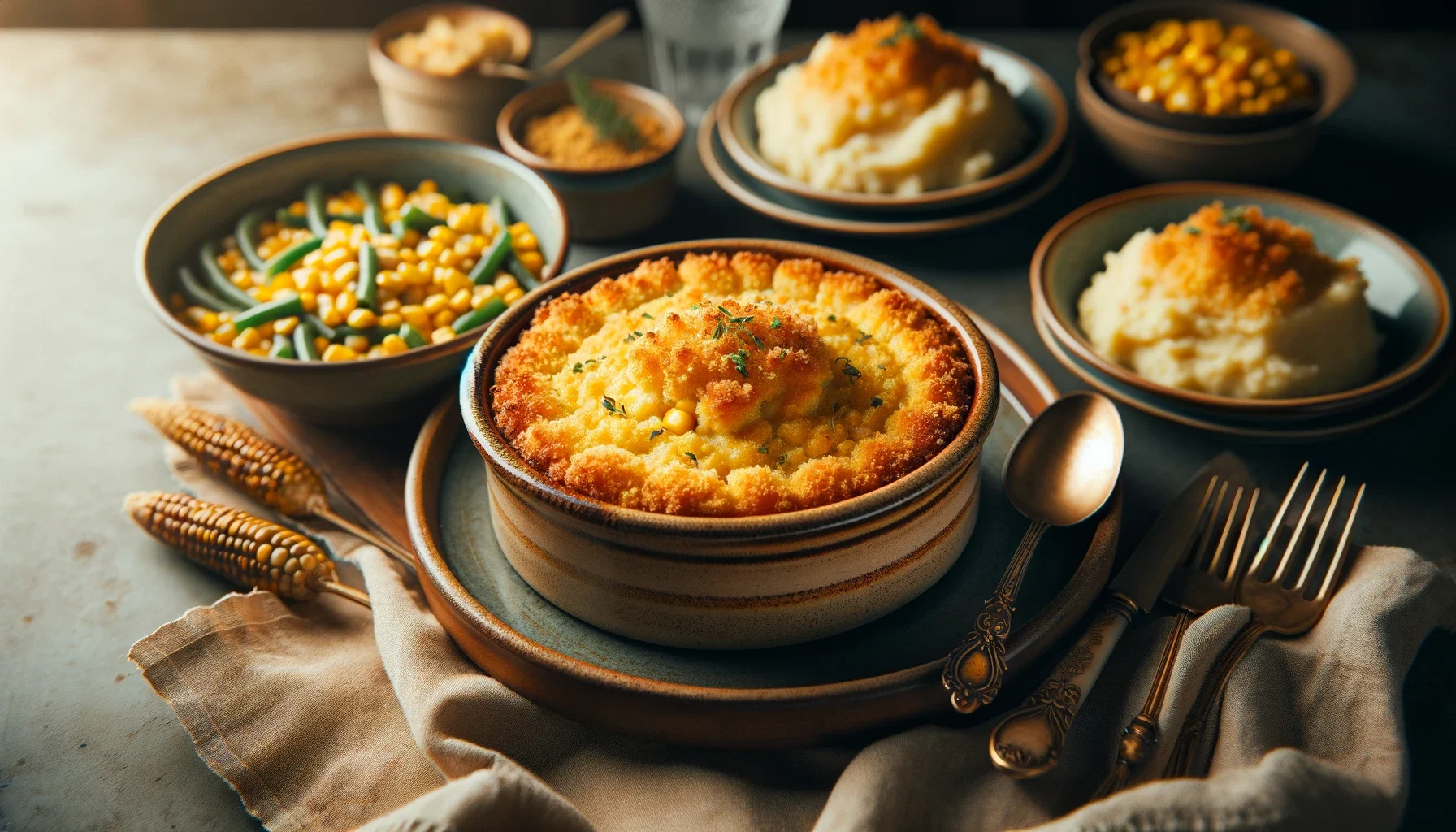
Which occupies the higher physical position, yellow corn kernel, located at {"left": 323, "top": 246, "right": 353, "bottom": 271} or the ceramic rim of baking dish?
the ceramic rim of baking dish

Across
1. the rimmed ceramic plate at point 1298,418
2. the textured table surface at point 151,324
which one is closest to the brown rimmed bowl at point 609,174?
the textured table surface at point 151,324

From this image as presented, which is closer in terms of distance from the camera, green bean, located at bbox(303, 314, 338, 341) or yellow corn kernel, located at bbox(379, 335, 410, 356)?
yellow corn kernel, located at bbox(379, 335, 410, 356)

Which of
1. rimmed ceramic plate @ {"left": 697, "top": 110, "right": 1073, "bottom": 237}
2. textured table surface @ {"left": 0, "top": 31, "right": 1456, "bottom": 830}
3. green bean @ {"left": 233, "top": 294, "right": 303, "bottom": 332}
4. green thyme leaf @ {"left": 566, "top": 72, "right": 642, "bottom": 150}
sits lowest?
textured table surface @ {"left": 0, "top": 31, "right": 1456, "bottom": 830}

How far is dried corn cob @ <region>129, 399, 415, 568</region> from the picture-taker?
324cm

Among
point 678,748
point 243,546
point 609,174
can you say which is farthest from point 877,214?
point 243,546

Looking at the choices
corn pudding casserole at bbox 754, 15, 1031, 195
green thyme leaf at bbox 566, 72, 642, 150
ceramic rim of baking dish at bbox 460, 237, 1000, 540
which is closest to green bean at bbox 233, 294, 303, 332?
ceramic rim of baking dish at bbox 460, 237, 1000, 540

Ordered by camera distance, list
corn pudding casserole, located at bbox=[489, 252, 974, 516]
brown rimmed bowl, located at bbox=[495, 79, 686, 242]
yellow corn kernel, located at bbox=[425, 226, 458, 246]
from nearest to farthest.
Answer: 1. corn pudding casserole, located at bbox=[489, 252, 974, 516]
2. yellow corn kernel, located at bbox=[425, 226, 458, 246]
3. brown rimmed bowl, located at bbox=[495, 79, 686, 242]

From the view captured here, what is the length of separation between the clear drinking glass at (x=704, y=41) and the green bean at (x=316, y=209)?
6.42 ft

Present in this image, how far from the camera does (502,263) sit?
13.2ft

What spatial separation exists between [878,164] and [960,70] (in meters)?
0.62

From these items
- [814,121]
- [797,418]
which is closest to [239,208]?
[814,121]

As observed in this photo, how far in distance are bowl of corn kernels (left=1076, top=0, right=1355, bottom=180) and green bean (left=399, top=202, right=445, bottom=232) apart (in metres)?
2.96

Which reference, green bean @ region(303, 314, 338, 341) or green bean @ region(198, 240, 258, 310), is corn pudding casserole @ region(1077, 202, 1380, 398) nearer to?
green bean @ region(303, 314, 338, 341)

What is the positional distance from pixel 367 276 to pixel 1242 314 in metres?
3.07
